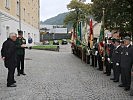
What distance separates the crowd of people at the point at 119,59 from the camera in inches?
431

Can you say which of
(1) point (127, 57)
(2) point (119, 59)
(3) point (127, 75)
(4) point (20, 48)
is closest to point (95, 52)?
(4) point (20, 48)

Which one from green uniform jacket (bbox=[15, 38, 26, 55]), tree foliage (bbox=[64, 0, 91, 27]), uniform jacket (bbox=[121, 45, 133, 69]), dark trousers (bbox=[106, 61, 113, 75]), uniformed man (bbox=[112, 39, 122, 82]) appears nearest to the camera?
uniform jacket (bbox=[121, 45, 133, 69])

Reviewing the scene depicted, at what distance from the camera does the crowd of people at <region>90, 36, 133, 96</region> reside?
1094 cm

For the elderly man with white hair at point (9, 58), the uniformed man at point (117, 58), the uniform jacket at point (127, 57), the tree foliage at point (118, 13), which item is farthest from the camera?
the tree foliage at point (118, 13)

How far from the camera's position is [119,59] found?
12422 mm

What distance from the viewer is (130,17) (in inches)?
1002

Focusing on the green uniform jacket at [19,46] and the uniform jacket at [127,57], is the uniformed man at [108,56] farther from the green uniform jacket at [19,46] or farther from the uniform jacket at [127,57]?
the green uniform jacket at [19,46]

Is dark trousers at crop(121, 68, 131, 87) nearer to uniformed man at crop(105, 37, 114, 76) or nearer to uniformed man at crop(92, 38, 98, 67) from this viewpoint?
uniformed man at crop(105, 37, 114, 76)

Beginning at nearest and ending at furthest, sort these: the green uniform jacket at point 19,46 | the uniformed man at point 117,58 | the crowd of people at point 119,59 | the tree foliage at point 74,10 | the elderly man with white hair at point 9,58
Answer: the crowd of people at point 119,59 → the elderly man with white hair at point 9,58 → the uniformed man at point 117,58 → the green uniform jacket at point 19,46 → the tree foliage at point 74,10

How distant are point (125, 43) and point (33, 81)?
12.9 feet

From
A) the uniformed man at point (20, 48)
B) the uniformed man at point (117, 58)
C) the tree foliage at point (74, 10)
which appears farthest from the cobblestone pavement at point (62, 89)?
the tree foliage at point (74, 10)

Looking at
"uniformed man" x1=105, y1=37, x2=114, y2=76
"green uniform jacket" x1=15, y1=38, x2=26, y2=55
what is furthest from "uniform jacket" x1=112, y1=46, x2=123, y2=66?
"green uniform jacket" x1=15, y1=38, x2=26, y2=55

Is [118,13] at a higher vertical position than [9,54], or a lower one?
higher

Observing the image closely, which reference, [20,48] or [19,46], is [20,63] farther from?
[19,46]
